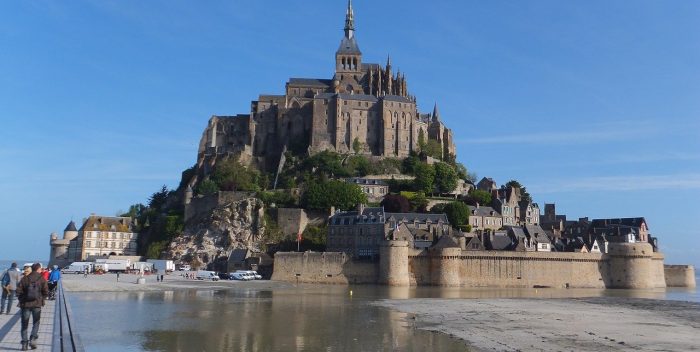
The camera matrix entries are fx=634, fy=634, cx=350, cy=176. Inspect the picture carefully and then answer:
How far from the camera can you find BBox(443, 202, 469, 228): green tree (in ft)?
209

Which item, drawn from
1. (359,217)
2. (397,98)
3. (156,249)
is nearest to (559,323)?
(359,217)

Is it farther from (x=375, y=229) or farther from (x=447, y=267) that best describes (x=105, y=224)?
(x=447, y=267)

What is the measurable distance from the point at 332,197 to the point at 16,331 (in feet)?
163

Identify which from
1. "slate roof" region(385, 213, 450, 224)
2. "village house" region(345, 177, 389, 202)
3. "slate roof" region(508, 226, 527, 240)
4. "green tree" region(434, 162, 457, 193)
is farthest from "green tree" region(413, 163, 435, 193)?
"slate roof" region(508, 226, 527, 240)

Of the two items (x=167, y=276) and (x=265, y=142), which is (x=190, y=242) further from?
(x=265, y=142)

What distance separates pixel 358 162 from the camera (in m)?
74.5

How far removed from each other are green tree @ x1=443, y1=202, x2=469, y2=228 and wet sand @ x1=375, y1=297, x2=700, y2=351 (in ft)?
74.8

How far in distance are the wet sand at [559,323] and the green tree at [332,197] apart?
25.7 m

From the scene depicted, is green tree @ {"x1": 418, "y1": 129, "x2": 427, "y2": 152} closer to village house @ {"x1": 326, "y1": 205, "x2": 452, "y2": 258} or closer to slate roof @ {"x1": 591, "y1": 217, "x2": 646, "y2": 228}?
village house @ {"x1": 326, "y1": 205, "x2": 452, "y2": 258}

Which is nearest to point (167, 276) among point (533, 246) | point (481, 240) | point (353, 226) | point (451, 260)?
point (353, 226)

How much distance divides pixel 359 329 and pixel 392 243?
2959 cm

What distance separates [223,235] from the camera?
6297 centimetres

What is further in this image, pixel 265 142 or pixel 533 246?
pixel 265 142

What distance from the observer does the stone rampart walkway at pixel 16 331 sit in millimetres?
12328
